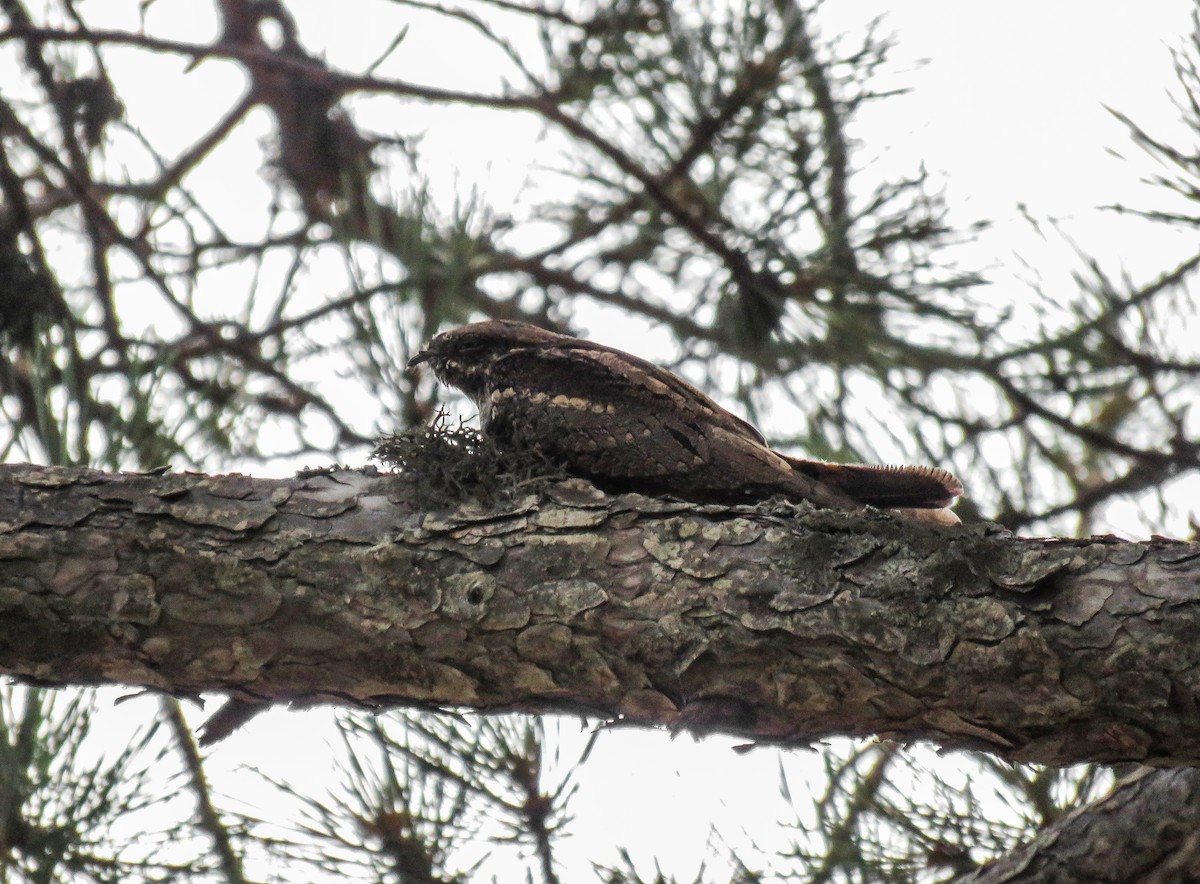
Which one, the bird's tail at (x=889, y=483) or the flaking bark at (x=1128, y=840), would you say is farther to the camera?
the bird's tail at (x=889, y=483)

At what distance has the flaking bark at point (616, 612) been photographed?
5.48 feet

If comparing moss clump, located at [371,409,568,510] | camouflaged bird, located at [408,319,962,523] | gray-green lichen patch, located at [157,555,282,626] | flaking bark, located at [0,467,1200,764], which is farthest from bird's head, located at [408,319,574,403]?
gray-green lichen patch, located at [157,555,282,626]

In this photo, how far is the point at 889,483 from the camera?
2209mm

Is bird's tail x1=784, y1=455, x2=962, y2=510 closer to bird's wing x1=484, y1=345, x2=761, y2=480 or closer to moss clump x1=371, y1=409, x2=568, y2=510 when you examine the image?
bird's wing x1=484, y1=345, x2=761, y2=480

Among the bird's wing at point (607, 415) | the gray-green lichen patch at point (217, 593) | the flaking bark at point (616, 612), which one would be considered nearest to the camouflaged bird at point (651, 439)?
the bird's wing at point (607, 415)

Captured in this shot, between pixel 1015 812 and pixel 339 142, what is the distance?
365cm

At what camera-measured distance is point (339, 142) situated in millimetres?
4891

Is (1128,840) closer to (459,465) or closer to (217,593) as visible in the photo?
(459,465)

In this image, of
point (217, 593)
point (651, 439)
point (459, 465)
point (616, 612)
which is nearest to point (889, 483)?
point (651, 439)

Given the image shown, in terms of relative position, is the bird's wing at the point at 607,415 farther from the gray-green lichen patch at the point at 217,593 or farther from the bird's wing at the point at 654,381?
the gray-green lichen patch at the point at 217,593

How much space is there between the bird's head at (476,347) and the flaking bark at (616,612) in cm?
47

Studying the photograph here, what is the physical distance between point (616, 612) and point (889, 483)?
0.69 metres

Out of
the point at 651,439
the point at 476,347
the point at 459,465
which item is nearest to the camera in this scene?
the point at 459,465

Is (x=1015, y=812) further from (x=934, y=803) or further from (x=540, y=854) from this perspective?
(x=540, y=854)
